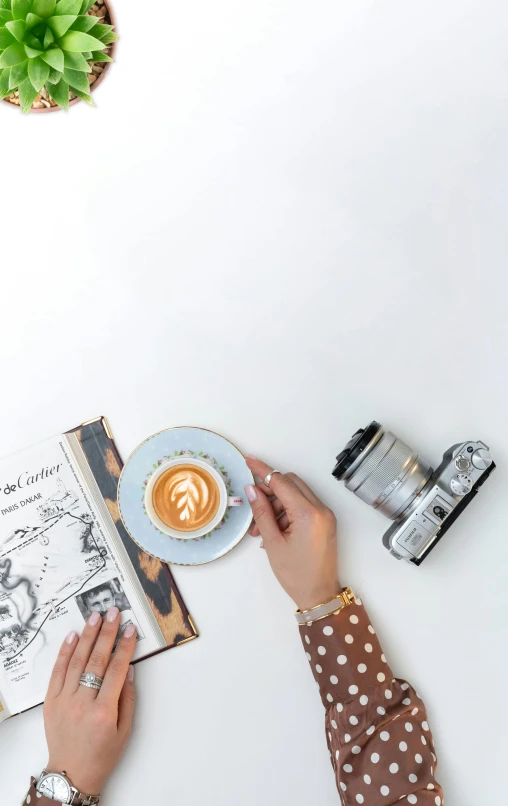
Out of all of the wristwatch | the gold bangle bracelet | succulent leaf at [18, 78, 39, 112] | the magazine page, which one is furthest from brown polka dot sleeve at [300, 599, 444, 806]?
succulent leaf at [18, 78, 39, 112]

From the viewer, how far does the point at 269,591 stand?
896 mm

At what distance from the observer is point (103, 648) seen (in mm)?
869

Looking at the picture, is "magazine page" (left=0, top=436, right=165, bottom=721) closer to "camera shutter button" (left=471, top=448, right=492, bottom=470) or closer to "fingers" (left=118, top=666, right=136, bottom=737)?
"fingers" (left=118, top=666, right=136, bottom=737)

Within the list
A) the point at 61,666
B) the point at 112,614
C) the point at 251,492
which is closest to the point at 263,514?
the point at 251,492

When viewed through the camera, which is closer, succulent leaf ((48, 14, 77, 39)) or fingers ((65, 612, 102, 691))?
succulent leaf ((48, 14, 77, 39))

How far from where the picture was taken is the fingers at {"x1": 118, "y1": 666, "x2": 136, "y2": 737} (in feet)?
2.80

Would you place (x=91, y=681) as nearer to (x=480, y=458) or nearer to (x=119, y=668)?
(x=119, y=668)

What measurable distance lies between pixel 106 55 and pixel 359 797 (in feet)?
3.62

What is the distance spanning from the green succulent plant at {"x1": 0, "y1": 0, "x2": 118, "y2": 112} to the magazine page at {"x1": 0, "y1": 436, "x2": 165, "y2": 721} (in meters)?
0.50

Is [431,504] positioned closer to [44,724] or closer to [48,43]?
[44,724]

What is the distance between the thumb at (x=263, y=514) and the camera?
0.85 m

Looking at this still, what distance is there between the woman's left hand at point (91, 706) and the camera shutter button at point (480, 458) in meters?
0.56

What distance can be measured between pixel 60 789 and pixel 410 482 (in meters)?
0.65

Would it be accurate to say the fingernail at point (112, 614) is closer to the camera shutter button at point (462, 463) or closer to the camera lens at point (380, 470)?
the camera lens at point (380, 470)
